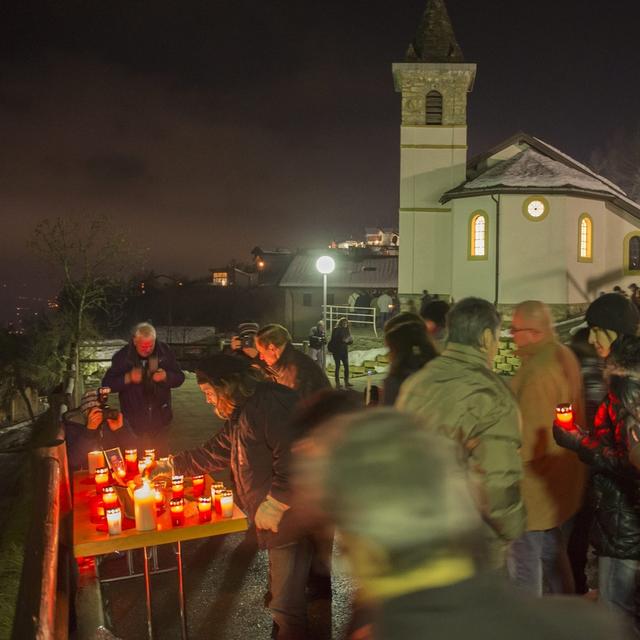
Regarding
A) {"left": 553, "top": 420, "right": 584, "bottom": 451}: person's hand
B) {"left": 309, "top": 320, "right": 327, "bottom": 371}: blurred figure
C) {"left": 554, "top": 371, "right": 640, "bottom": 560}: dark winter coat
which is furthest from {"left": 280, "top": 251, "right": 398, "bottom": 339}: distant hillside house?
{"left": 554, "top": 371, "right": 640, "bottom": 560}: dark winter coat

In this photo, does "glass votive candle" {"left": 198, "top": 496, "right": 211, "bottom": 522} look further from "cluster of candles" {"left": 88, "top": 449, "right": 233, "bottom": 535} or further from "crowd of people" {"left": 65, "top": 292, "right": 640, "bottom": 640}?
"crowd of people" {"left": 65, "top": 292, "right": 640, "bottom": 640}

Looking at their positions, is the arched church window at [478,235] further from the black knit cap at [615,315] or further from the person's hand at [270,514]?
the person's hand at [270,514]

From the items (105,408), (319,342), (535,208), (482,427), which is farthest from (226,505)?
(535,208)

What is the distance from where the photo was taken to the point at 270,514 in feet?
12.4

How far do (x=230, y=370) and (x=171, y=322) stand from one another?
5308cm

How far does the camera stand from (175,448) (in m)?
9.84

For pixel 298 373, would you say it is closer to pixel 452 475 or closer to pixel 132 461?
pixel 132 461

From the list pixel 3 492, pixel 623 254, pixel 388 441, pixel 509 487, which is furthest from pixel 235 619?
pixel 623 254

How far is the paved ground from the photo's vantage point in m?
4.55

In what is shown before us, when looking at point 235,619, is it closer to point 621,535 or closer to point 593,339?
point 621,535

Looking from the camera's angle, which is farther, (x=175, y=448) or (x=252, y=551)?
(x=175, y=448)

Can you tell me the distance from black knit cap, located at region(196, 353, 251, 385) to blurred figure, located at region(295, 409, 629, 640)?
264 centimetres

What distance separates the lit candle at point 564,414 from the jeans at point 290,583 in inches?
68.7

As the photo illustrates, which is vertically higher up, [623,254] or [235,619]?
[623,254]
